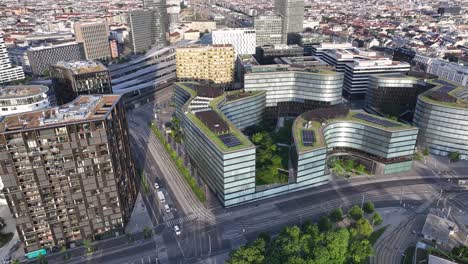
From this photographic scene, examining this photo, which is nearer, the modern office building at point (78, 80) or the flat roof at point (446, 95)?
the flat roof at point (446, 95)

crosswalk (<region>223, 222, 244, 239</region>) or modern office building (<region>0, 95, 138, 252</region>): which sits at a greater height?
Answer: modern office building (<region>0, 95, 138, 252</region>)

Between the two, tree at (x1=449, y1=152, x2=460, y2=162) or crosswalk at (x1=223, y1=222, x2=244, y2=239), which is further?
tree at (x1=449, y1=152, x2=460, y2=162)

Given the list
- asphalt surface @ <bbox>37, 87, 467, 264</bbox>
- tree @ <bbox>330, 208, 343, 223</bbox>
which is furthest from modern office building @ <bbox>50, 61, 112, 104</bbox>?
tree @ <bbox>330, 208, 343, 223</bbox>

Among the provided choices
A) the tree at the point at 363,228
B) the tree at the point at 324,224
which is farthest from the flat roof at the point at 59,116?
the tree at the point at 363,228

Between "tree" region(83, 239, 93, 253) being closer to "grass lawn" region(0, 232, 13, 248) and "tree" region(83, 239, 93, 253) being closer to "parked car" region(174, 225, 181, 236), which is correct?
"parked car" region(174, 225, 181, 236)

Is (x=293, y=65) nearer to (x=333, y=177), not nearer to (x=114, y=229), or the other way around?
(x=333, y=177)

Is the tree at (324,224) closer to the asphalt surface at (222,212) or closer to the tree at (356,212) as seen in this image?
the asphalt surface at (222,212)
